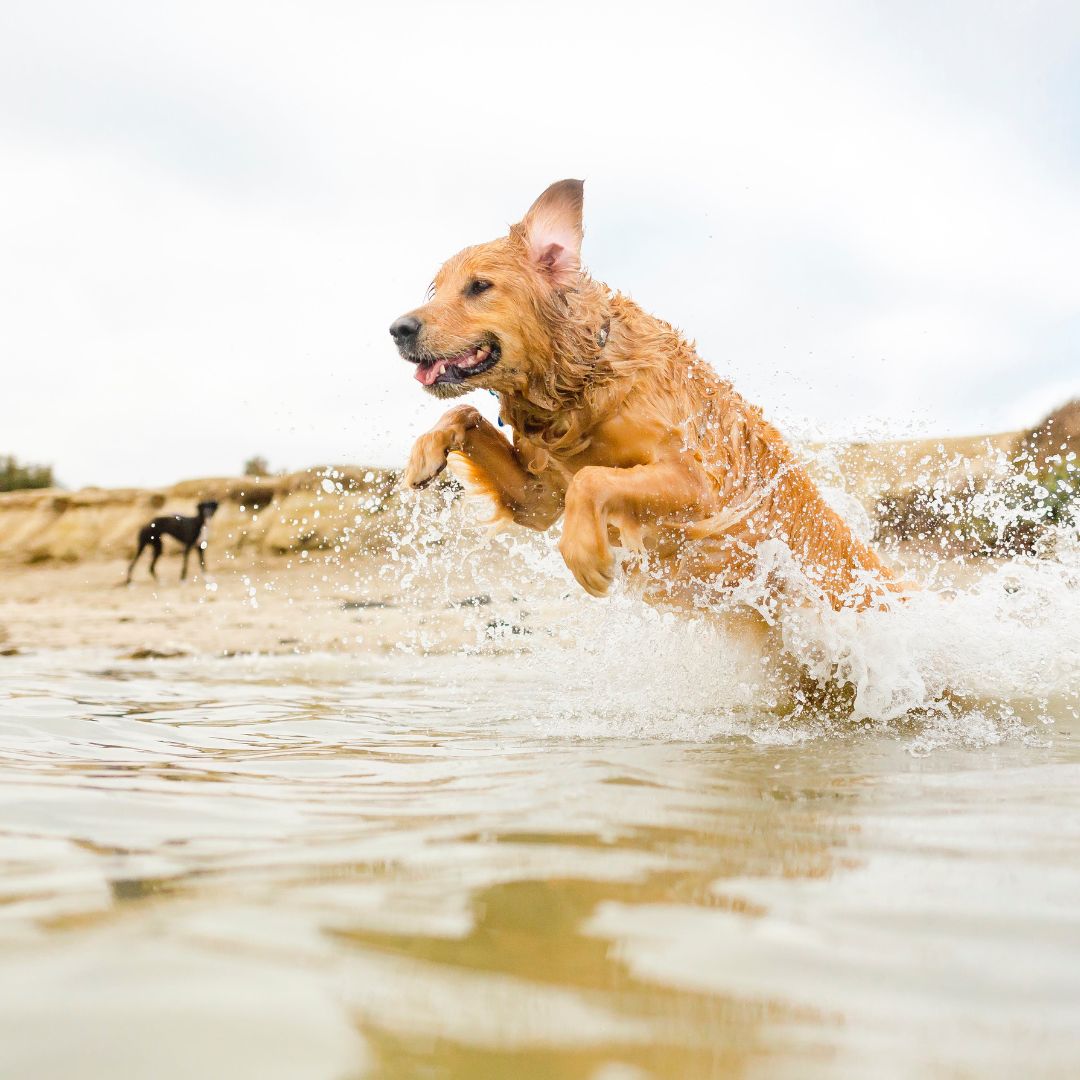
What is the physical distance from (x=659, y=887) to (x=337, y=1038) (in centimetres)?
62

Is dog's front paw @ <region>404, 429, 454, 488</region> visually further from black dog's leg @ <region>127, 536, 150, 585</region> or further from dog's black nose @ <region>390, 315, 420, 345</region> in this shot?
black dog's leg @ <region>127, 536, 150, 585</region>

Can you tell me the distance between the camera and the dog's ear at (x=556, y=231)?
3.96 meters

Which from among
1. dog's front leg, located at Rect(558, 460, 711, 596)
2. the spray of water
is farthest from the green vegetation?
dog's front leg, located at Rect(558, 460, 711, 596)

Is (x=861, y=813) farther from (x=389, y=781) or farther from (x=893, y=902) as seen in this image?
(x=389, y=781)

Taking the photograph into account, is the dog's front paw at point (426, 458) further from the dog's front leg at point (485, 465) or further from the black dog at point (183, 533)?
the black dog at point (183, 533)

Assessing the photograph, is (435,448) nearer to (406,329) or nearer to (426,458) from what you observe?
(426,458)

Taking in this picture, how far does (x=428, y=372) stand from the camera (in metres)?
3.88

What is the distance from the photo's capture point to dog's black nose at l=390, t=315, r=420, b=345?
378cm

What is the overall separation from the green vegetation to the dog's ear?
20.7m

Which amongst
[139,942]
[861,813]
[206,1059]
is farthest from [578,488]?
[206,1059]

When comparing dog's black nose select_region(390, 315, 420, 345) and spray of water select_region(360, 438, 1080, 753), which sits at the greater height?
dog's black nose select_region(390, 315, 420, 345)

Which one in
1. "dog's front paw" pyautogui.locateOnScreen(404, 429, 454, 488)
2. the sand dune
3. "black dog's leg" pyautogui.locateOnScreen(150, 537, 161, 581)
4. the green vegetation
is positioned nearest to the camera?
"dog's front paw" pyautogui.locateOnScreen(404, 429, 454, 488)

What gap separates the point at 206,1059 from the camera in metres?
1.06

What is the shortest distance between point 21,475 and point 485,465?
21.2m
